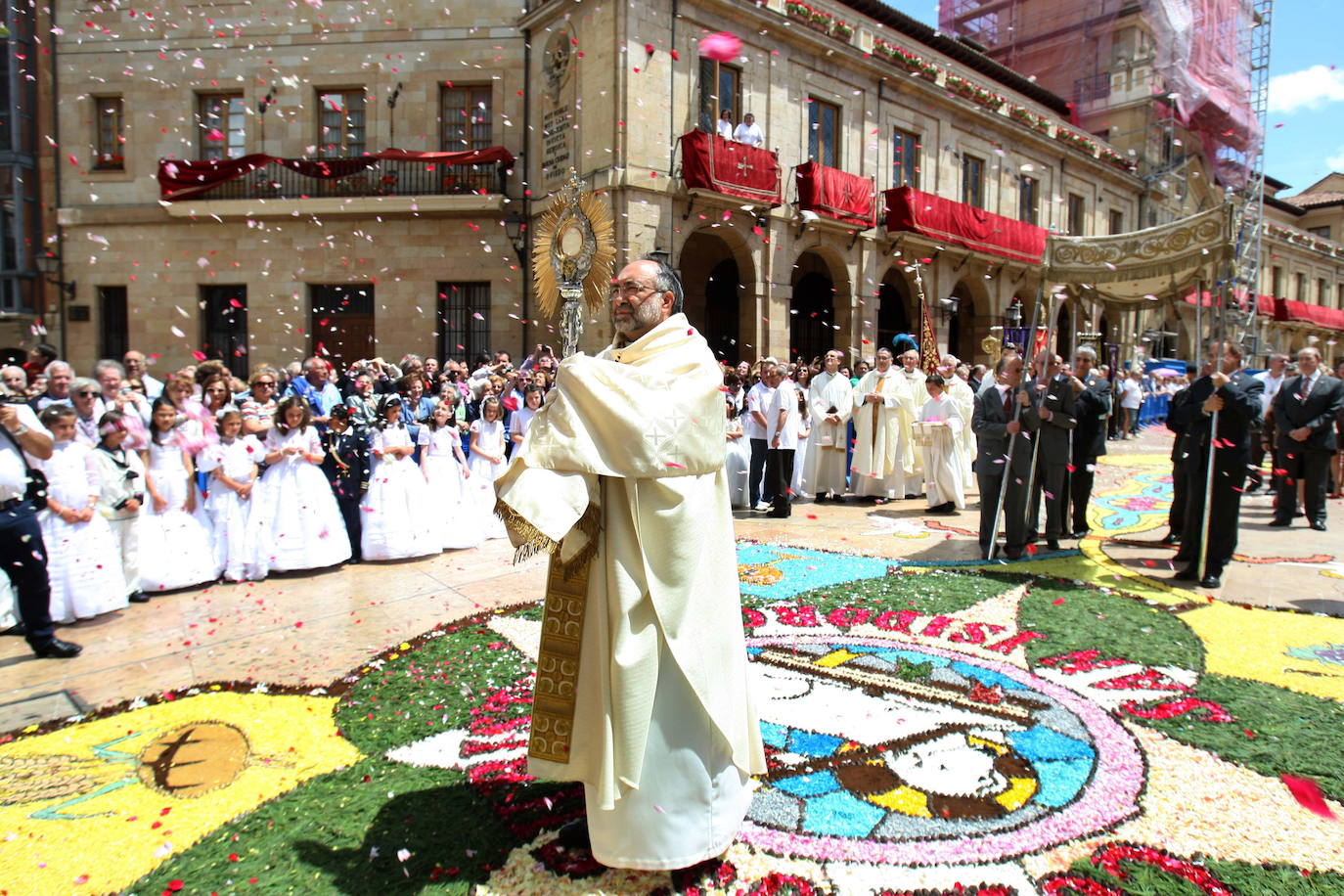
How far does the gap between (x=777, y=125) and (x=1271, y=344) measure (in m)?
32.9

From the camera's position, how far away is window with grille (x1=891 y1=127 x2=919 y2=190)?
19922mm

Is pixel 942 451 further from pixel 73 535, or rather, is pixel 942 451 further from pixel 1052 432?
pixel 73 535

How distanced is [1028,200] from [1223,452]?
830 inches

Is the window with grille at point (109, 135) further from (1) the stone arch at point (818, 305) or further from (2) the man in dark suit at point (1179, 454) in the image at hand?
(2) the man in dark suit at point (1179, 454)

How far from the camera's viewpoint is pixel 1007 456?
7.01 m

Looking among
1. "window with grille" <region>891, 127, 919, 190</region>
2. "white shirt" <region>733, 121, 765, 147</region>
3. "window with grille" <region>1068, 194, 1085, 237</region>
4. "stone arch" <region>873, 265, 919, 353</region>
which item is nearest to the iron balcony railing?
"white shirt" <region>733, 121, 765, 147</region>

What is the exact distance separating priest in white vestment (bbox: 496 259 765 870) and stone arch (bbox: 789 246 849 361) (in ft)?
56.0

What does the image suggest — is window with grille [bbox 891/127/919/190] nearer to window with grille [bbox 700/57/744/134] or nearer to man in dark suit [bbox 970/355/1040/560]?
window with grille [bbox 700/57/744/134]

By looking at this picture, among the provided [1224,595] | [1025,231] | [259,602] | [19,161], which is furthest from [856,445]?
[19,161]

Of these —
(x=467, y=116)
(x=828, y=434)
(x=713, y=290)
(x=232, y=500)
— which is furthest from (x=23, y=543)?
(x=713, y=290)

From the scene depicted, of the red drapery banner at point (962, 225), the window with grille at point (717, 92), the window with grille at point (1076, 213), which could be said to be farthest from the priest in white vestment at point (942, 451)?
the window with grille at point (1076, 213)

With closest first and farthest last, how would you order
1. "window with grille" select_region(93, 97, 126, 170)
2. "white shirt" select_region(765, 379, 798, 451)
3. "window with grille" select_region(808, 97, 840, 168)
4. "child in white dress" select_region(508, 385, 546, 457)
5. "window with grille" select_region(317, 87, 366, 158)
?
"child in white dress" select_region(508, 385, 546, 457)
"white shirt" select_region(765, 379, 798, 451)
"window with grille" select_region(317, 87, 366, 158)
"window with grille" select_region(93, 97, 126, 170)
"window with grille" select_region(808, 97, 840, 168)

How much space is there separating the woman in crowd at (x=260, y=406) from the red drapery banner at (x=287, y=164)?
9839mm

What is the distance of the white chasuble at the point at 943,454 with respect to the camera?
9.23 m
